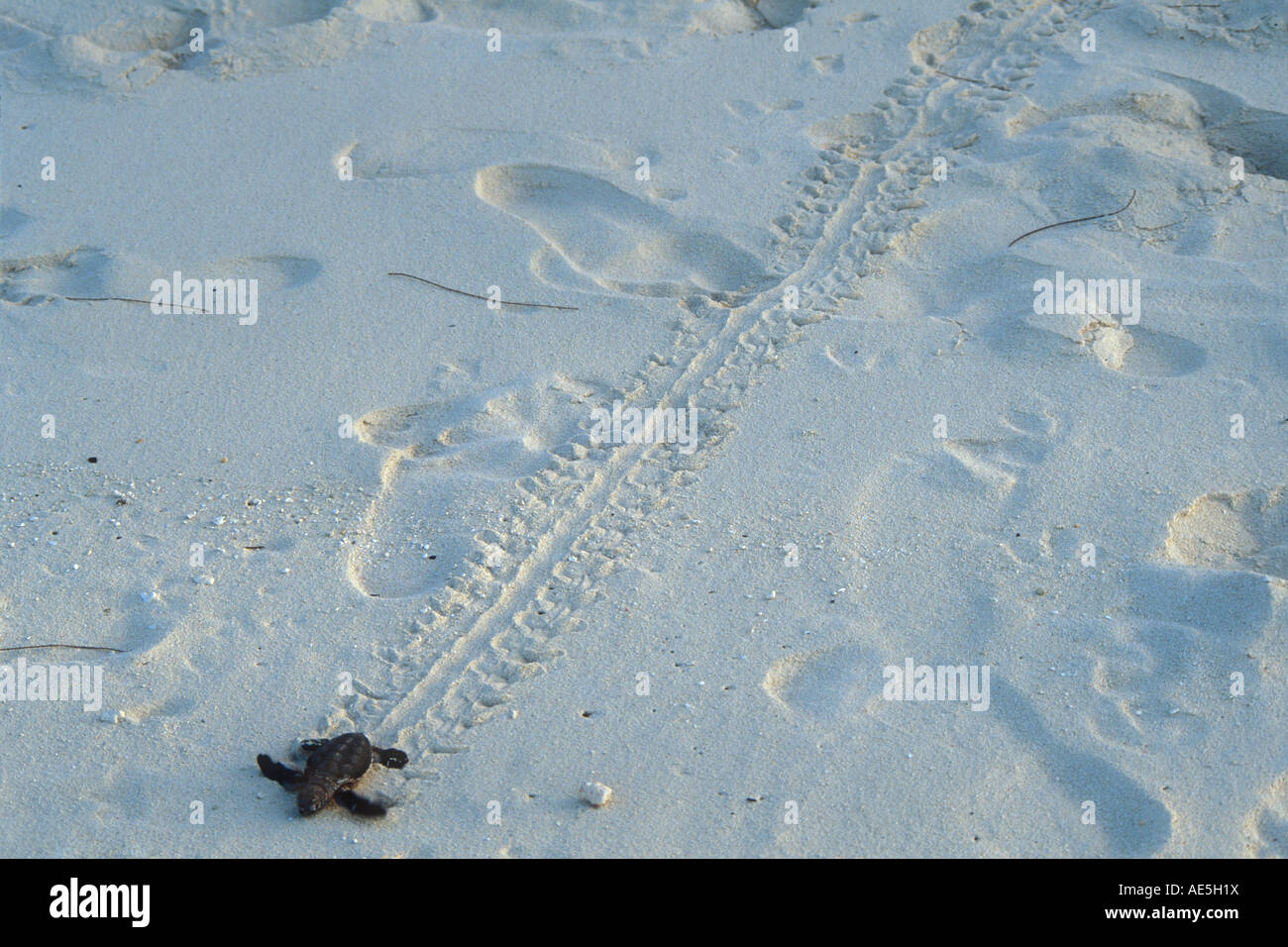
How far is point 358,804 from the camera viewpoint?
2734 millimetres

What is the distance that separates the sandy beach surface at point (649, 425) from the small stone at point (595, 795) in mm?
13

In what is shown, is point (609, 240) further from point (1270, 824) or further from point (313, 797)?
point (1270, 824)

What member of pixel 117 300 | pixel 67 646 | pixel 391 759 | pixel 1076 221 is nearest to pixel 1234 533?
pixel 1076 221

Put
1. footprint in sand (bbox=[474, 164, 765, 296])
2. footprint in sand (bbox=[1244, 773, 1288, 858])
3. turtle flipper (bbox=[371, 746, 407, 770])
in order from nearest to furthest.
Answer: footprint in sand (bbox=[1244, 773, 1288, 858]) < turtle flipper (bbox=[371, 746, 407, 770]) < footprint in sand (bbox=[474, 164, 765, 296])

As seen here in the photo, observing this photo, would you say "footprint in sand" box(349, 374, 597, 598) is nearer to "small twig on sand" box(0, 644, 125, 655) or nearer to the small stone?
"small twig on sand" box(0, 644, 125, 655)

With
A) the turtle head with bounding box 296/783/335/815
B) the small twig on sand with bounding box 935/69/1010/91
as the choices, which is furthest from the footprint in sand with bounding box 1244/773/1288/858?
the small twig on sand with bounding box 935/69/1010/91

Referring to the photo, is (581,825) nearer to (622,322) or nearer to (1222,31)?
(622,322)

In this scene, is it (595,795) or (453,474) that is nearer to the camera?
(595,795)

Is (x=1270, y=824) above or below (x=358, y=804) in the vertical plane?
below

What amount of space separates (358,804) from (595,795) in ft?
1.79

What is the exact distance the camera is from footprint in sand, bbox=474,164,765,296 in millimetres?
4414

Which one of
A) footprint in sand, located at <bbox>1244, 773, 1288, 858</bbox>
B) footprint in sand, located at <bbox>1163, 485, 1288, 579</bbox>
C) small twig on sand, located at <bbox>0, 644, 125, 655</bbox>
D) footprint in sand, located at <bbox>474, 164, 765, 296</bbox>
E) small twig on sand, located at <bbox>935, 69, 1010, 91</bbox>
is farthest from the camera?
small twig on sand, located at <bbox>935, 69, 1010, 91</bbox>

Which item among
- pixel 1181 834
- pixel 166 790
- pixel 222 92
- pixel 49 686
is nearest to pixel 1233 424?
pixel 1181 834

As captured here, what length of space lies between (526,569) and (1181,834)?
1.78 m
